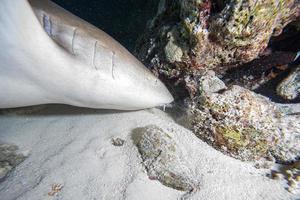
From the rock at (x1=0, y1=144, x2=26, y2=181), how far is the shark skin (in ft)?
2.33

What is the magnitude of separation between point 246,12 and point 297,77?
143 centimetres

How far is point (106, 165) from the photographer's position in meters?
2.95

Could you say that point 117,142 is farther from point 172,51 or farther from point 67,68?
point 172,51

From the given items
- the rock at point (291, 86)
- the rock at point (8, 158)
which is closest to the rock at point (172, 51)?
the rock at point (291, 86)

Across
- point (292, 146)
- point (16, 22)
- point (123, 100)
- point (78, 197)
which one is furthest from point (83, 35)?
point (292, 146)

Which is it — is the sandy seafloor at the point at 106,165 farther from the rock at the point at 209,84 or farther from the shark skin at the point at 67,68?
the rock at the point at 209,84

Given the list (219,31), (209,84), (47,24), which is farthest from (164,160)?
(47,24)

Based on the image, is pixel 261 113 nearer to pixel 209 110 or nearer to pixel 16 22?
pixel 209 110

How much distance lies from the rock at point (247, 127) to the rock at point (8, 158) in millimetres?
2630

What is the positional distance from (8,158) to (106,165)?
1.53 m

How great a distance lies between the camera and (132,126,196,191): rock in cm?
264

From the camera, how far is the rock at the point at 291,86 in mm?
3432

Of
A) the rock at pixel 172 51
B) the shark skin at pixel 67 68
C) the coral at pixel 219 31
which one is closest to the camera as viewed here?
the shark skin at pixel 67 68

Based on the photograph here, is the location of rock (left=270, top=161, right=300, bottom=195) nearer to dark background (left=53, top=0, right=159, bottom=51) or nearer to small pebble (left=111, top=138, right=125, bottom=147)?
small pebble (left=111, top=138, right=125, bottom=147)
